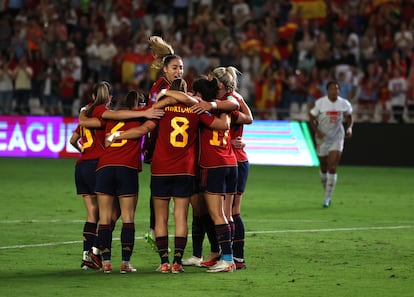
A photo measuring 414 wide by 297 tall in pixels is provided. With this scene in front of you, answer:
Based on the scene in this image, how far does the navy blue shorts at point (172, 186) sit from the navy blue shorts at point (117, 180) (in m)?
0.23

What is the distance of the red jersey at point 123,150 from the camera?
11734 mm

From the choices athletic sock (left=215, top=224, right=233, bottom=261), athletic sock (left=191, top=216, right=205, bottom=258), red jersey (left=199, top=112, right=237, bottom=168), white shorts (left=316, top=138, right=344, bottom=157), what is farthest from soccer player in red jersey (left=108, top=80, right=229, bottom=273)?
white shorts (left=316, top=138, right=344, bottom=157)

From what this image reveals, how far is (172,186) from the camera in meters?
11.8

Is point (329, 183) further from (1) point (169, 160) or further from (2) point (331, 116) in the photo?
(1) point (169, 160)

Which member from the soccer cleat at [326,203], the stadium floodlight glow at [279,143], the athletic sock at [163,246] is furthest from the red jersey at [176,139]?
the stadium floodlight glow at [279,143]

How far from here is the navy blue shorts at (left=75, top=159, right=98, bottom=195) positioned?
40.7ft

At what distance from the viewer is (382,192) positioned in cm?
2341

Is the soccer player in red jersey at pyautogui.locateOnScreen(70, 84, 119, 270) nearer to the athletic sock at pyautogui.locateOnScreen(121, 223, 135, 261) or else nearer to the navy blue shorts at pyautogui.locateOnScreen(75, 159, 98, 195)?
the navy blue shorts at pyautogui.locateOnScreen(75, 159, 98, 195)

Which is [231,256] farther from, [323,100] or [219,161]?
[323,100]

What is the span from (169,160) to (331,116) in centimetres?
967

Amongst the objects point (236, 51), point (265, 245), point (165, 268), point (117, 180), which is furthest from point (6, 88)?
point (165, 268)

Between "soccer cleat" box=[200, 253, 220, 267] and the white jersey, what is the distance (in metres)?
8.50

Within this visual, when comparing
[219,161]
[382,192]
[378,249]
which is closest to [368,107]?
[382,192]

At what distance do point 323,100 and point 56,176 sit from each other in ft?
24.7
